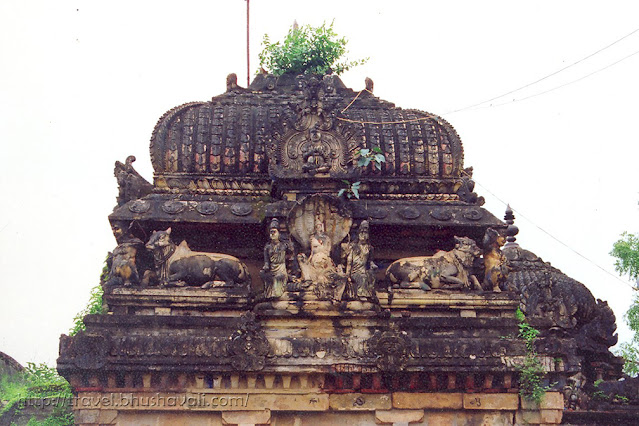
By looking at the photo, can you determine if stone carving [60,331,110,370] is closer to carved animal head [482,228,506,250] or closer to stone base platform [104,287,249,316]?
stone base platform [104,287,249,316]

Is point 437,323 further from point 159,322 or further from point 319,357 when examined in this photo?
point 159,322

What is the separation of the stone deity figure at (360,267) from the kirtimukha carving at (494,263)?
6.93ft

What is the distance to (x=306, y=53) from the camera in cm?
2056

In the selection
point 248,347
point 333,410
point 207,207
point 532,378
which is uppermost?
point 207,207

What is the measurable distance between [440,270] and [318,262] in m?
2.13

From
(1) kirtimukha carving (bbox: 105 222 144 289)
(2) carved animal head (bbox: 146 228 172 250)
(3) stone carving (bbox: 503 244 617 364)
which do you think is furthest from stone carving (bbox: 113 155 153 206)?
(3) stone carving (bbox: 503 244 617 364)

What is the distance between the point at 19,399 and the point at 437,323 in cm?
762

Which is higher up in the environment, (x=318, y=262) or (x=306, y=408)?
(x=318, y=262)

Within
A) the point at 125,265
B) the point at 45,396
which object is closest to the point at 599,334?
the point at 125,265

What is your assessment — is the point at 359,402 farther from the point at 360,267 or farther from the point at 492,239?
the point at 492,239

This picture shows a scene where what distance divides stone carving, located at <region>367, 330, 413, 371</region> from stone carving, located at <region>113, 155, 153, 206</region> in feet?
18.5

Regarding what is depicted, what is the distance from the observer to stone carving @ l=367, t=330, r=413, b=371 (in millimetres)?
13859

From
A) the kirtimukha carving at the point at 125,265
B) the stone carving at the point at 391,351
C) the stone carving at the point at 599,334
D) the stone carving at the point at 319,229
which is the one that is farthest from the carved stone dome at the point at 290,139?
the stone carving at the point at 599,334

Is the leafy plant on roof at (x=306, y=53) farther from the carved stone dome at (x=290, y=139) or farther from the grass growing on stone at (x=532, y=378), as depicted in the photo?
the grass growing on stone at (x=532, y=378)
